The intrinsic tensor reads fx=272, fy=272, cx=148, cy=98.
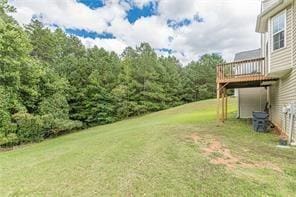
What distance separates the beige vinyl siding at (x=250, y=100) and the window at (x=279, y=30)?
700 cm

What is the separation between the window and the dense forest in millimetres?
14564

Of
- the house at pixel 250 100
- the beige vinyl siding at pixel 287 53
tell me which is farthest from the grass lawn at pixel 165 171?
the house at pixel 250 100

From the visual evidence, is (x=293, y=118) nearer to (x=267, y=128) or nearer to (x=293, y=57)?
(x=293, y=57)

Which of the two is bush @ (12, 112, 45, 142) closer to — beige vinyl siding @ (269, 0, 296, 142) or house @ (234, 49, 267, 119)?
house @ (234, 49, 267, 119)

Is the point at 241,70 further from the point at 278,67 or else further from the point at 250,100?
the point at 250,100

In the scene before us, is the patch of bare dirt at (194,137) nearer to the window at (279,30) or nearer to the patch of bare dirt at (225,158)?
the patch of bare dirt at (225,158)

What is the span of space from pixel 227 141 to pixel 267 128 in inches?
144

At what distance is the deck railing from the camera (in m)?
13.9

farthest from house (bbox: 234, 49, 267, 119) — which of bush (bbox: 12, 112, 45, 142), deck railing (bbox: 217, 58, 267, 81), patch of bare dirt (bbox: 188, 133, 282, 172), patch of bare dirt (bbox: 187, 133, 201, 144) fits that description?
bush (bbox: 12, 112, 45, 142)

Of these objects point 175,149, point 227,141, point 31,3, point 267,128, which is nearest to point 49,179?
point 175,149

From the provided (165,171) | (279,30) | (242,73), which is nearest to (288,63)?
(279,30)

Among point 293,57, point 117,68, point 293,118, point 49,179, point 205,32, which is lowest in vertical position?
point 49,179

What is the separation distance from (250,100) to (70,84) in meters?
18.0

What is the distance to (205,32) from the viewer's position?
52.2 metres
